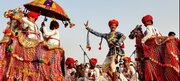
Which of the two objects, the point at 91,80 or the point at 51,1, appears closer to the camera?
the point at 51,1

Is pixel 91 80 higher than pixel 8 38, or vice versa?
pixel 8 38

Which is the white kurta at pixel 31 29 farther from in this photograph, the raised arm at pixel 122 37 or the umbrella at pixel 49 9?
the raised arm at pixel 122 37

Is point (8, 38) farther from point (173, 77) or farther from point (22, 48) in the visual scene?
point (173, 77)

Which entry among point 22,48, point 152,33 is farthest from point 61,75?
point 152,33

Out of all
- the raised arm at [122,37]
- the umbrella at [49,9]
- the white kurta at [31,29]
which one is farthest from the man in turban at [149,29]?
the white kurta at [31,29]

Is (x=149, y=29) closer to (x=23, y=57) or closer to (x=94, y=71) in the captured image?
(x=94, y=71)

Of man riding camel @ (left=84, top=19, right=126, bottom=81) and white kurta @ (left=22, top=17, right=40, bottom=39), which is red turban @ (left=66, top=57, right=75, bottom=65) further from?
white kurta @ (left=22, top=17, right=40, bottom=39)

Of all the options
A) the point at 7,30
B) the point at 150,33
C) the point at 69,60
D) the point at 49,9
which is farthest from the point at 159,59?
the point at 7,30

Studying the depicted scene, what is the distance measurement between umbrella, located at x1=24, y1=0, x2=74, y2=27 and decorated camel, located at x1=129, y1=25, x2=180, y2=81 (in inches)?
99.4

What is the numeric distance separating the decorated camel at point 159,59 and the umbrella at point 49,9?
99.4 inches

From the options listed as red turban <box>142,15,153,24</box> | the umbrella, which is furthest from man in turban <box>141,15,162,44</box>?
the umbrella

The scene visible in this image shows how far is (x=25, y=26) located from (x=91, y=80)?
3.50 metres

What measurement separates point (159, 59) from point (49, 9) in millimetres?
3530

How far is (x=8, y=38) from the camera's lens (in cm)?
1071
